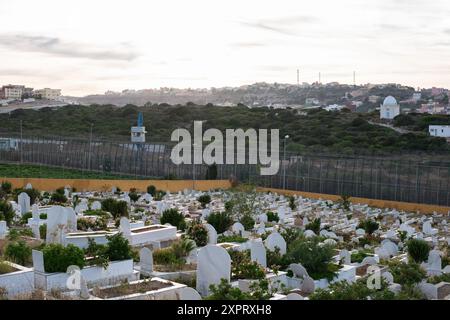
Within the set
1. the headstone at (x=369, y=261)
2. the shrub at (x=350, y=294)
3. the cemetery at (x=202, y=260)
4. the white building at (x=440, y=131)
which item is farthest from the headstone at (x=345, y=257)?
the white building at (x=440, y=131)

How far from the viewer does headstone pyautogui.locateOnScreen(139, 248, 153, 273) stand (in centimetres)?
1320

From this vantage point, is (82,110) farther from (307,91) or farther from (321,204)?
(307,91)

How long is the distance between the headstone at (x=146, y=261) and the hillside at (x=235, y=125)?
120 feet

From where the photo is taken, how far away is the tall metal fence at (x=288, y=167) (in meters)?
34.3

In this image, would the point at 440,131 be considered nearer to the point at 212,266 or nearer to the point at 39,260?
the point at 212,266

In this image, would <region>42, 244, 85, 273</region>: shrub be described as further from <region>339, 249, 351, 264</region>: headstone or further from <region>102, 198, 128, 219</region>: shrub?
<region>102, 198, 128, 219</region>: shrub

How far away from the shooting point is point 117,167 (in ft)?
150

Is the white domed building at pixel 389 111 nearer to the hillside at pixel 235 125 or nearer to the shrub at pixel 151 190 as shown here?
the hillside at pixel 235 125

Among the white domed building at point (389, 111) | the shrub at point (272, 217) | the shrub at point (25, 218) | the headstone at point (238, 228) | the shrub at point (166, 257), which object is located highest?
the white domed building at point (389, 111)

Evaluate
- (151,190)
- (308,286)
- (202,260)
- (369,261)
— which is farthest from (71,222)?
(151,190)

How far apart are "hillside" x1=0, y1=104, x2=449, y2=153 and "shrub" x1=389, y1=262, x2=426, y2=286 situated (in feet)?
115

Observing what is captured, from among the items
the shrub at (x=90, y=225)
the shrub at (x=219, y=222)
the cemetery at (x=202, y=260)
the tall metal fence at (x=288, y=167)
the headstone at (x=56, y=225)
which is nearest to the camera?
the cemetery at (x=202, y=260)

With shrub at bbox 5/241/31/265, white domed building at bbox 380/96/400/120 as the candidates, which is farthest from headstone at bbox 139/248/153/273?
white domed building at bbox 380/96/400/120
